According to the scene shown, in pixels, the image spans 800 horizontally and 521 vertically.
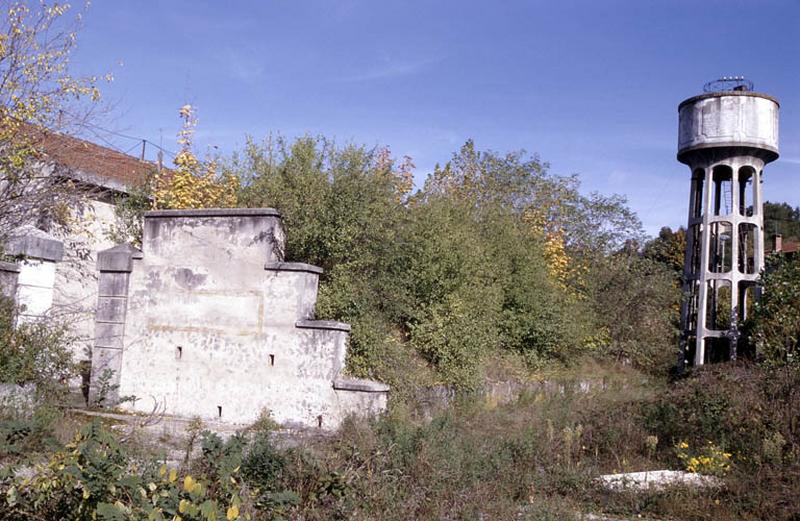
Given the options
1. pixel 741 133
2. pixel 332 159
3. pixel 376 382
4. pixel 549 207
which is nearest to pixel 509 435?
pixel 376 382

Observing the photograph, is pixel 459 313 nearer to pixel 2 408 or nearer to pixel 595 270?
pixel 2 408

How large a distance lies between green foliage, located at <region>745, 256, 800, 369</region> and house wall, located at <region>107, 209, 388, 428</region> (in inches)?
337

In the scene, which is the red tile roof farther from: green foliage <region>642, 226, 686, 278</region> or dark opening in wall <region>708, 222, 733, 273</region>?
green foliage <region>642, 226, 686, 278</region>

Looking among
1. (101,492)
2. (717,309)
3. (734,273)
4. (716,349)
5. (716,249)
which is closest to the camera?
(101,492)

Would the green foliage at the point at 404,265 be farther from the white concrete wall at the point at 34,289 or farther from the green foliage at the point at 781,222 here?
the green foliage at the point at 781,222

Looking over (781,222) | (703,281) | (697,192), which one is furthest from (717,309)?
(781,222)

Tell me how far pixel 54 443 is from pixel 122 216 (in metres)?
9.76

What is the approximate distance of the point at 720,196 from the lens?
19.7 metres

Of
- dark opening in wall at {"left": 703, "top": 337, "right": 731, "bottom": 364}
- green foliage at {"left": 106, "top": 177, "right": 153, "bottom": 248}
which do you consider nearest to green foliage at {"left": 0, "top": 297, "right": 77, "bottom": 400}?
green foliage at {"left": 106, "top": 177, "right": 153, "bottom": 248}

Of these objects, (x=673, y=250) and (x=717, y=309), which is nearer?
(x=717, y=309)

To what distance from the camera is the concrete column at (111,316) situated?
11.6m

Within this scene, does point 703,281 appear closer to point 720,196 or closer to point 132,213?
point 720,196

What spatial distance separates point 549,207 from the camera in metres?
23.0

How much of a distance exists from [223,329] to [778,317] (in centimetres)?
1169
